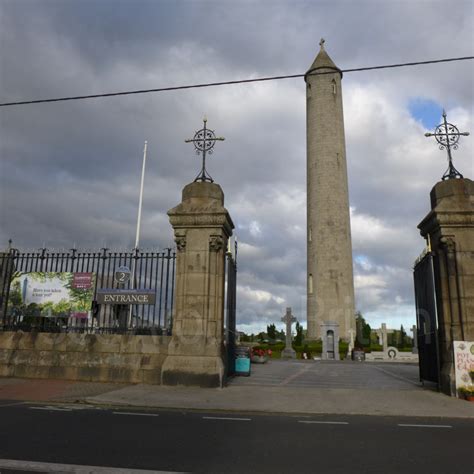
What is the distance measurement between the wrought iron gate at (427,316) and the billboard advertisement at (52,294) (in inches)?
442

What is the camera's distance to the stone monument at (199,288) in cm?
1288

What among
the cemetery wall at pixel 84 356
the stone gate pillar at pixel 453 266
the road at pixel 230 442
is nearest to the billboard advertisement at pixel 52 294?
the cemetery wall at pixel 84 356

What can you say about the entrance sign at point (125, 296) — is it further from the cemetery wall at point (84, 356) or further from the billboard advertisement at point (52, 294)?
the cemetery wall at point (84, 356)

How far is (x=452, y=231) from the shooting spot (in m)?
13.1

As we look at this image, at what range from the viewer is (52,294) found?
1491cm

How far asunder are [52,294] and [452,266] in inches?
520

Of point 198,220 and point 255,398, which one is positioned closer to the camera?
point 255,398

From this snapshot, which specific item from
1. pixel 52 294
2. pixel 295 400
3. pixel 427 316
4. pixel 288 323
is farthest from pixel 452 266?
pixel 288 323

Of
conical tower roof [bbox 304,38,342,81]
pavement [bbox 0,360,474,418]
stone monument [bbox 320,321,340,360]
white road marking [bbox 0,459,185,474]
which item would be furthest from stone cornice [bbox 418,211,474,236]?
conical tower roof [bbox 304,38,342,81]

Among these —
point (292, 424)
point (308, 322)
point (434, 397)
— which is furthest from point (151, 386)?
point (308, 322)

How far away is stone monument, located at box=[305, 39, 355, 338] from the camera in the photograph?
153ft

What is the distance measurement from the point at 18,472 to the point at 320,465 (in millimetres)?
3587

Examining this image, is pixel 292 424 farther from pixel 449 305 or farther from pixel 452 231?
pixel 452 231

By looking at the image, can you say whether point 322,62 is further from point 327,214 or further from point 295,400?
Result: point 295,400
